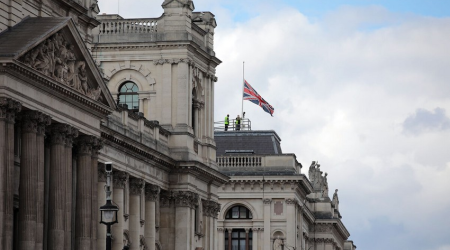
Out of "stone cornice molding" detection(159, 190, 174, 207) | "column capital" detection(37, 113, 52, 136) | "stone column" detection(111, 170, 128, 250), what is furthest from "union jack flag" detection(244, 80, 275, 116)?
"column capital" detection(37, 113, 52, 136)

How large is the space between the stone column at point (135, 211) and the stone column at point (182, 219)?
5.98m

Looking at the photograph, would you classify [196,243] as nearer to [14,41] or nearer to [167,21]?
[167,21]

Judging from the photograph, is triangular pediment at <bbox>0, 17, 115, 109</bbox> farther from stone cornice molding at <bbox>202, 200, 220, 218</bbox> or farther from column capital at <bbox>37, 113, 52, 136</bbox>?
stone cornice molding at <bbox>202, 200, 220, 218</bbox>

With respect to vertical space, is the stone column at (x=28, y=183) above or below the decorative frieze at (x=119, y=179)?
below

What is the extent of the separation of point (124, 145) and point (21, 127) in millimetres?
21838

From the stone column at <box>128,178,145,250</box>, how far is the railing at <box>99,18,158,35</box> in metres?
12.9

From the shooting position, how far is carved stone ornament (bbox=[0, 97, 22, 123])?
61906 millimetres

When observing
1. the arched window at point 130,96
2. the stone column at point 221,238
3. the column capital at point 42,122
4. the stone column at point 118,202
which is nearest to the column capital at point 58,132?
the column capital at point 42,122

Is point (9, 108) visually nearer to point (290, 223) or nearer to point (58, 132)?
point (58, 132)

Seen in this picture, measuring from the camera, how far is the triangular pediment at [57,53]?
6316 centimetres

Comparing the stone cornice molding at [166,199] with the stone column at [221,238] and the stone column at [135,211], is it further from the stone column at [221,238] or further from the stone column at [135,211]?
the stone column at [221,238]

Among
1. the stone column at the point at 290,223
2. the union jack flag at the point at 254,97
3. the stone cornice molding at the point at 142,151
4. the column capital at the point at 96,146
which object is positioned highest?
the union jack flag at the point at 254,97

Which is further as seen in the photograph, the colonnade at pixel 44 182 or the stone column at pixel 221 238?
the stone column at pixel 221 238

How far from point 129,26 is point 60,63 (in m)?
32.8
